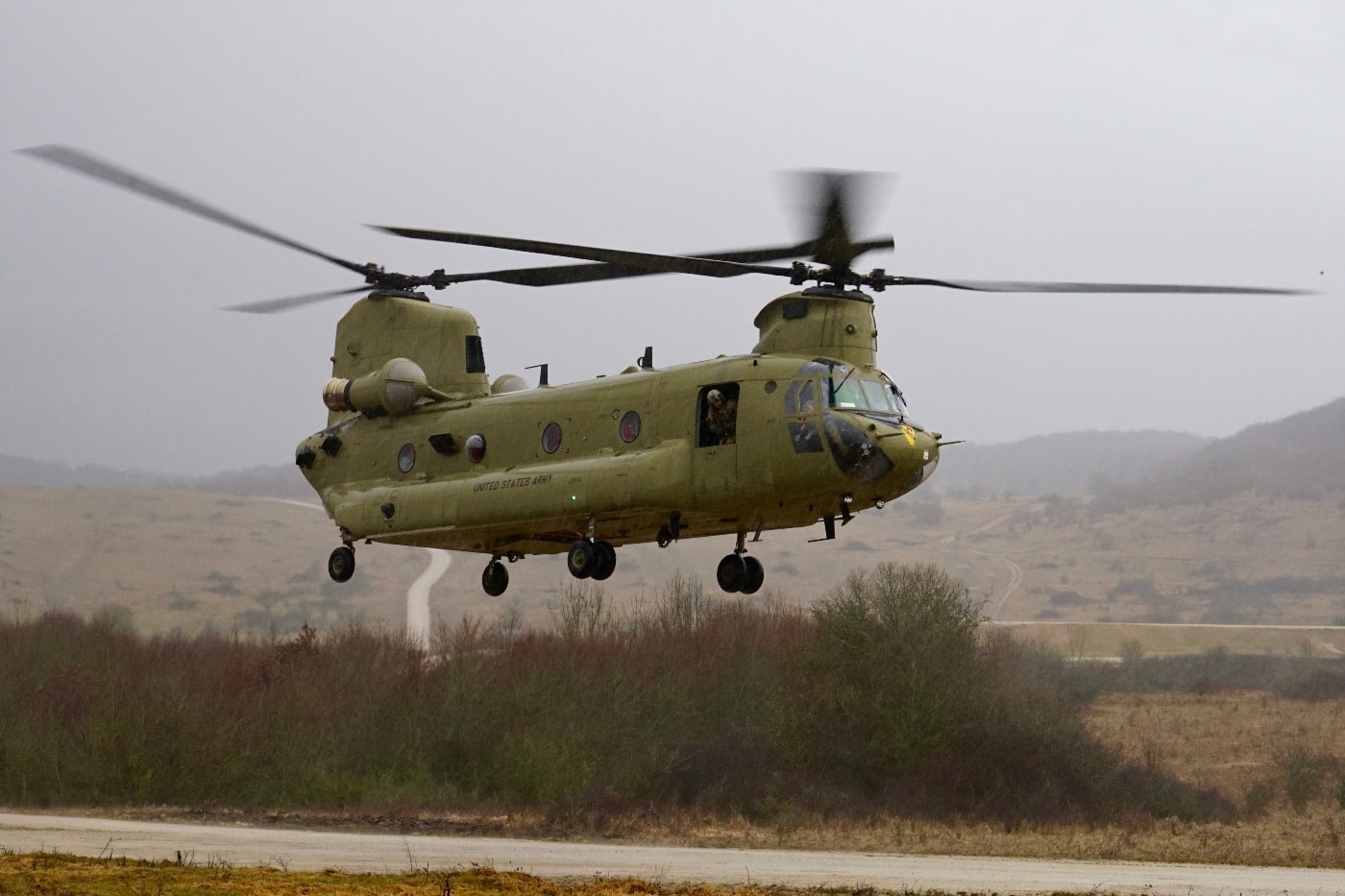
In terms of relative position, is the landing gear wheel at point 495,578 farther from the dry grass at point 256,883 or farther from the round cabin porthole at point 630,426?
the dry grass at point 256,883

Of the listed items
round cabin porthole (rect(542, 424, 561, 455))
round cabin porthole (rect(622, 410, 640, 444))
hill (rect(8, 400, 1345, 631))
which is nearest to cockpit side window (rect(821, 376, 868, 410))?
round cabin porthole (rect(622, 410, 640, 444))

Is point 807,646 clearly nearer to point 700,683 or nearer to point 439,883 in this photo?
point 700,683

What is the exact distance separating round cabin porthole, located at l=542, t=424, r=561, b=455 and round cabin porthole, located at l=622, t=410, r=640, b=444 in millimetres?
1391

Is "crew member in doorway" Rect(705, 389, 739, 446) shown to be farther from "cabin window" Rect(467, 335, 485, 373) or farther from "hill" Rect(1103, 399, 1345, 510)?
"hill" Rect(1103, 399, 1345, 510)

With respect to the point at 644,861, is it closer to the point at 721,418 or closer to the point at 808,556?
the point at 721,418

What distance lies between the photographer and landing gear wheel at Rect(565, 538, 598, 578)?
2392 centimetres

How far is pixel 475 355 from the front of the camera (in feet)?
95.6

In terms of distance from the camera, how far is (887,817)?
158 ft

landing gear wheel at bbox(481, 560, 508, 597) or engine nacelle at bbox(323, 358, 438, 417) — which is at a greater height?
engine nacelle at bbox(323, 358, 438, 417)

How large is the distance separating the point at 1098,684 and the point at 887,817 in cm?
2997

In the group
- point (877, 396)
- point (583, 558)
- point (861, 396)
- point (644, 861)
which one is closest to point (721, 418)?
point (861, 396)

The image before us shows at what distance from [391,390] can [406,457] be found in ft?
4.27

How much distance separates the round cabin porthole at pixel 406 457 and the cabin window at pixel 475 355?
2.02 meters

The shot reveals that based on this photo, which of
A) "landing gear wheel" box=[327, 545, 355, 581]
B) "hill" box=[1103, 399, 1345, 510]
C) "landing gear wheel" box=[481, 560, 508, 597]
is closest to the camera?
"landing gear wheel" box=[481, 560, 508, 597]
